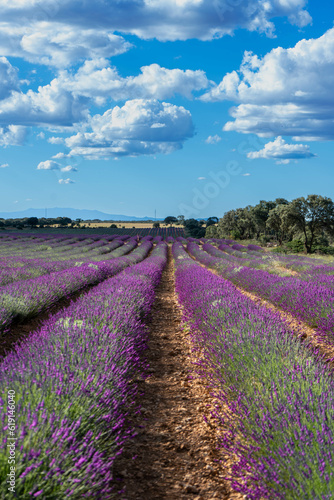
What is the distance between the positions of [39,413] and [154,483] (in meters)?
1.01

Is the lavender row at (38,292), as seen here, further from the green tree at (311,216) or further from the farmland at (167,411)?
the green tree at (311,216)

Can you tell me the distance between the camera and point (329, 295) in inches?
259

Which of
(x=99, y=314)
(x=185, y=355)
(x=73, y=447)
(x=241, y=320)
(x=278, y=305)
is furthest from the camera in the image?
(x=278, y=305)

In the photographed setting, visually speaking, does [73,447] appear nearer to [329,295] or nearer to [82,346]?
[82,346]

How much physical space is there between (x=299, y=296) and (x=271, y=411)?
5.08 m

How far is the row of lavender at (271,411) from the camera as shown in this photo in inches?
74.6

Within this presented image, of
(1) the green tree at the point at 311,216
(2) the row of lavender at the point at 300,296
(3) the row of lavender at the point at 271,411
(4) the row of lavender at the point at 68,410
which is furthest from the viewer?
(1) the green tree at the point at 311,216

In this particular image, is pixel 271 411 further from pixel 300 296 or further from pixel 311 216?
pixel 311 216

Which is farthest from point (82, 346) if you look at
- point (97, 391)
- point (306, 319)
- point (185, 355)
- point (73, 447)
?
point (306, 319)

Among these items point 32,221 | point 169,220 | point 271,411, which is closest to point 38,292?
point 271,411

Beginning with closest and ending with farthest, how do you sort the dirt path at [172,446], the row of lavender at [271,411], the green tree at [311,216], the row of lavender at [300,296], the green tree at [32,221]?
the row of lavender at [271,411], the dirt path at [172,446], the row of lavender at [300,296], the green tree at [311,216], the green tree at [32,221]

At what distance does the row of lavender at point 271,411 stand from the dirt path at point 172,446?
0.18 m

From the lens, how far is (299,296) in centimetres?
726

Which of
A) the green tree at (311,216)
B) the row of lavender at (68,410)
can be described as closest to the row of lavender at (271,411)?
the row of lavender at (68,410)
